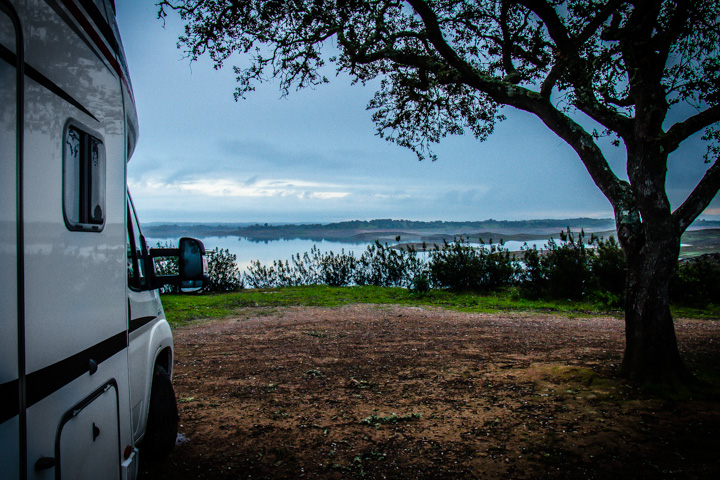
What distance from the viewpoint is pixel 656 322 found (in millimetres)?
4754

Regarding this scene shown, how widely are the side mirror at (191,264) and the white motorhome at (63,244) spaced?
2.15ft

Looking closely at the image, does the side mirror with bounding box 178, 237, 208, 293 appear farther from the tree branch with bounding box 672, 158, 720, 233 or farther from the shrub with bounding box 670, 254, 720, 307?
the shrub with bounding box 670, 254, 720, 307

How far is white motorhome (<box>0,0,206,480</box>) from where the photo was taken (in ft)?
4.16

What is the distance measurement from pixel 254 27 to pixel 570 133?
5.67 metres

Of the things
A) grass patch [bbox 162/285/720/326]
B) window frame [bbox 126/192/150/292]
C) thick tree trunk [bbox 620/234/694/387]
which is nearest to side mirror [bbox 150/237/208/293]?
window frame [bbox 126/192/150/292]

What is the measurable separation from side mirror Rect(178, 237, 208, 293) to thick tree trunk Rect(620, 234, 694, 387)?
4.63 m

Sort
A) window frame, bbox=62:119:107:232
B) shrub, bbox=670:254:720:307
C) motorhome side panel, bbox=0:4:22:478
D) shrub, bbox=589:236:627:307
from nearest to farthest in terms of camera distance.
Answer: motorhome side panel, bbox=0:4:22:478 → window frame, bbox=62:119:107:232 → shrub, bbox=670:254:720:307 → shrub, bbox=589:236:627:307

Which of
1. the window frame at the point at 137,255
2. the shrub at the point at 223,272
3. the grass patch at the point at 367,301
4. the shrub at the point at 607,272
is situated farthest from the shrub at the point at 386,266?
the window frame at the point at 137,255

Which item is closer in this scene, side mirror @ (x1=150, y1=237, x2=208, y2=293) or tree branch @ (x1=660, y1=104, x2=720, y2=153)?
side mirror @ (x1=150, y1=237, x2=208, y2=293)

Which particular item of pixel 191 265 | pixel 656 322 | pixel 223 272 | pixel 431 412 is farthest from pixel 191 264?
pixel 223 272

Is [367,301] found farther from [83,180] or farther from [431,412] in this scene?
[83,180]

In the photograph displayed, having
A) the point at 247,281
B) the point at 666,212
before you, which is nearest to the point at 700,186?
the point at 666,212

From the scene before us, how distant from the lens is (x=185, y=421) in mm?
4316

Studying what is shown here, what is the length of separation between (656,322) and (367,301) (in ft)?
29.1
